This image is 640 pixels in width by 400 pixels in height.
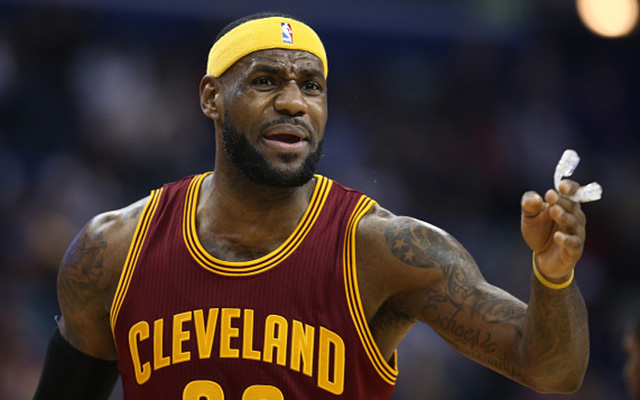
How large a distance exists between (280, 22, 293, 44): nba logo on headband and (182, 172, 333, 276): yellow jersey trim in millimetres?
531

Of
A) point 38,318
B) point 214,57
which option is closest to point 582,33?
point 38,318

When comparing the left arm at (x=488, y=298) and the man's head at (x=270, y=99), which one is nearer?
the left arm at (x=488, y=298)

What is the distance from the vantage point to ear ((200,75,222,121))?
3.54 m

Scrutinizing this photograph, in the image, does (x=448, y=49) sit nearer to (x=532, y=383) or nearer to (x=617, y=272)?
(x=617, y=272)

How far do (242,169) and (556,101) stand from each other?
313 inches

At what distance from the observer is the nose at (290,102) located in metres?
3.22

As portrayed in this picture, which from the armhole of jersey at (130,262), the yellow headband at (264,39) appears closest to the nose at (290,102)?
the yellow headband at (264,39)

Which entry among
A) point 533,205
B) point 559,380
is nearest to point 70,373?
point 559,380

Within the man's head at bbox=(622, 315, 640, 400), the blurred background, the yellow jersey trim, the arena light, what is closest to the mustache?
the yellow jersey trim

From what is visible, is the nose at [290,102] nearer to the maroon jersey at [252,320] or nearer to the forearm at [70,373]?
the maroon jersey at [252,320]

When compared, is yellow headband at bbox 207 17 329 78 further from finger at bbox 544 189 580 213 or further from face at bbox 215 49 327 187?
finger at bbox 544 189 580 213

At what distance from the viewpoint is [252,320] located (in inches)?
123

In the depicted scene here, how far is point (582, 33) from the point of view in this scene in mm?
11164

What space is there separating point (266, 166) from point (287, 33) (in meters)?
0.53
